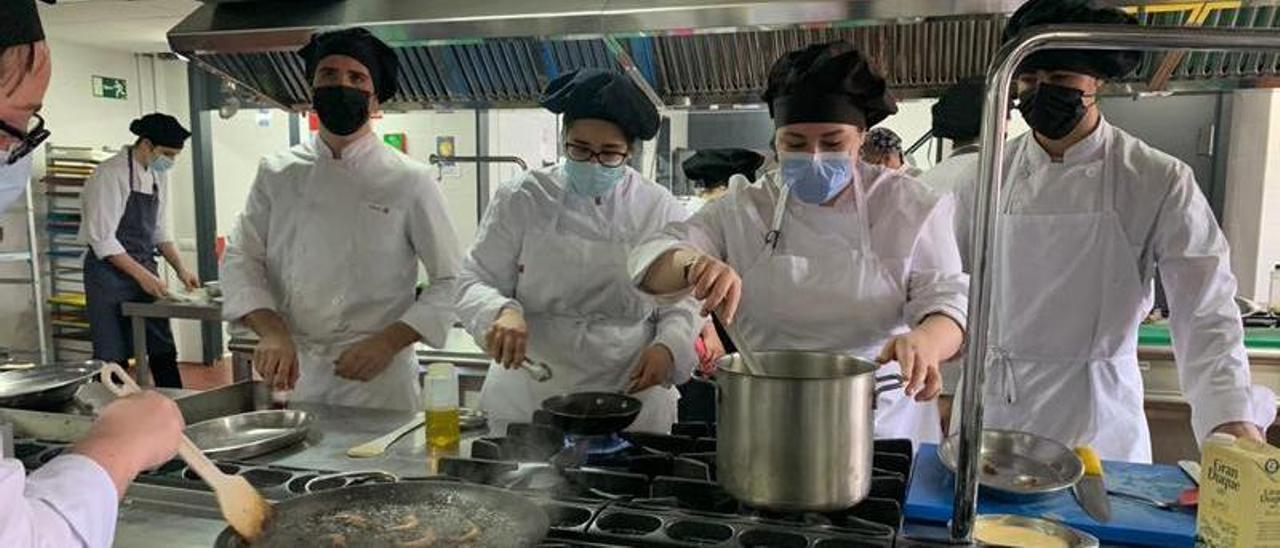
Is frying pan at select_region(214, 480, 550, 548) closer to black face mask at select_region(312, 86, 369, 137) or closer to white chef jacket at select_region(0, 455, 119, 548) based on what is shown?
white chef jacket at select_region(0, 455, 119, 548)

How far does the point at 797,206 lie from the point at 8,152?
1.29 metres

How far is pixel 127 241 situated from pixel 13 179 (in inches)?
177

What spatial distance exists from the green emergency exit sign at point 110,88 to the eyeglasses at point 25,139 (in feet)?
19.4

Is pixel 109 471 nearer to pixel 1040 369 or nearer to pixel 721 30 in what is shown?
pixel 721 30

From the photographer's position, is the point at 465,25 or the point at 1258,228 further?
the point at 1258,228

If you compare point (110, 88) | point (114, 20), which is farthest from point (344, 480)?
point (110, 88)

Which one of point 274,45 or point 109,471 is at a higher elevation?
point 274,45

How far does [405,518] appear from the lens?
1141 mm

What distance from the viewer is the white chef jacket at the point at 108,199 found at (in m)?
4.73

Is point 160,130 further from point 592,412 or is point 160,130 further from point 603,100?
point 592,412

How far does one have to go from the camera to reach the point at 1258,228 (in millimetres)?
3986

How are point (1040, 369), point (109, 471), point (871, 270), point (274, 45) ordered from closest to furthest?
point (109, 471) → point (871, 270) → point (1040, 369) → point (274, 45)

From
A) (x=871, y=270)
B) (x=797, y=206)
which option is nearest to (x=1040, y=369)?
(x=871, y=270)

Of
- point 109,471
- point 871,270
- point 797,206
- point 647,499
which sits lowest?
point 647,499
